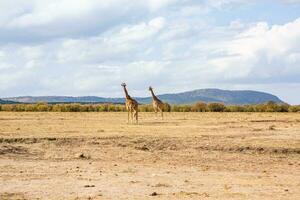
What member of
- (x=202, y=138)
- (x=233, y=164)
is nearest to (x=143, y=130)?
(x=202, y=138)

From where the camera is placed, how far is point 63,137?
25.5m

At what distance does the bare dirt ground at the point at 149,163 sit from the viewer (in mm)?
14273

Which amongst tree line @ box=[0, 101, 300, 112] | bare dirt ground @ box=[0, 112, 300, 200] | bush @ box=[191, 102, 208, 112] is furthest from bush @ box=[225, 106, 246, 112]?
bare dirt ground @ box=[0, 112, 300, 200]

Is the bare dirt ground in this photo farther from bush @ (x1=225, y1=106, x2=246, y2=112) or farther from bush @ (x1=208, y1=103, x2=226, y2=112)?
bush @ (x1=225, y1=106, x2=246, y2=112)

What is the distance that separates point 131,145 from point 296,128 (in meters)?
9.86

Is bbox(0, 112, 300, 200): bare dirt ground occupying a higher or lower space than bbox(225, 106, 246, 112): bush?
Result: lower

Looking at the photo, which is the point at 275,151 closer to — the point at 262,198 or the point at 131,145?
the point at 131,145

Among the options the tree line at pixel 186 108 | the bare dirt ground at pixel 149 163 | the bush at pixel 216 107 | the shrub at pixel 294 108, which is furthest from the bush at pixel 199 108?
the bare dirt ground at pixel 149 163

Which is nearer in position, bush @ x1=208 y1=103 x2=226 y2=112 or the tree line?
the tree line

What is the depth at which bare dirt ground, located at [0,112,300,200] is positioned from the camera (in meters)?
14.3

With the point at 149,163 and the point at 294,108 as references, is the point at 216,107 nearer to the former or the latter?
the point at 294,108

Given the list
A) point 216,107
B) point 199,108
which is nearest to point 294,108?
point 216,107

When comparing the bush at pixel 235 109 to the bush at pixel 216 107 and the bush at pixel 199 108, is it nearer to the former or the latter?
the bush at pixel 216 107

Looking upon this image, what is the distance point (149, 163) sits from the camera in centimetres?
1903
